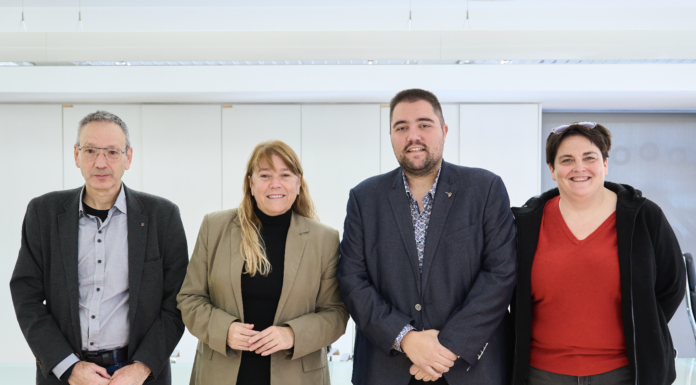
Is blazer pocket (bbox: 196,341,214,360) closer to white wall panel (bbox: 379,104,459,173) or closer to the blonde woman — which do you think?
the blonde woman

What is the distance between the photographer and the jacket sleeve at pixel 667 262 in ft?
6.53

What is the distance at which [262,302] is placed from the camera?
209cm

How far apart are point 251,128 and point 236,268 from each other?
3.26m

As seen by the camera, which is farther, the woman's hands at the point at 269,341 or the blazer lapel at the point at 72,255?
the blazer lapel at the point at 72,255

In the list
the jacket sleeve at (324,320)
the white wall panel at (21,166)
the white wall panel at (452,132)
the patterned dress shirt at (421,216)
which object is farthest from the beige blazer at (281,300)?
the white wall panel at (21,166)

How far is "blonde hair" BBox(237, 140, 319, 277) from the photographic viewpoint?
209 centimetres

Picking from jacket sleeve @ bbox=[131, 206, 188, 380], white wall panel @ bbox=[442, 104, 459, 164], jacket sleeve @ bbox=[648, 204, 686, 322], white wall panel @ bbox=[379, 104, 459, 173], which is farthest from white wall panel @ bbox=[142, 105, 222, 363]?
jacket sleeve @ bbox=[648, 204, 686, 322]

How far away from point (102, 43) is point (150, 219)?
127cm

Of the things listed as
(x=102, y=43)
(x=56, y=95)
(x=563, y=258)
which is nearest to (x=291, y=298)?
(x=563, y=258)

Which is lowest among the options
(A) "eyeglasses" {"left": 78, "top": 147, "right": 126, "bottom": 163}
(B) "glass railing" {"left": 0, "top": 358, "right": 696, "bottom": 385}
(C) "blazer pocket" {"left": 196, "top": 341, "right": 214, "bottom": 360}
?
(B) "glass railing" {"left": 0, "top": 358, "right": 696, "bottom": 385}

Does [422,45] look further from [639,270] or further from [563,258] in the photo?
[639,270]

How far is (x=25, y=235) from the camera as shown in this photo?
2.20 m

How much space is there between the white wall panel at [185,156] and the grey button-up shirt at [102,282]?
2.99 meters

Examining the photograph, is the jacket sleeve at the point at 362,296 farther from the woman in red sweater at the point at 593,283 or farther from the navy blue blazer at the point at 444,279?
the woman in red sweater at the point at 593,283
